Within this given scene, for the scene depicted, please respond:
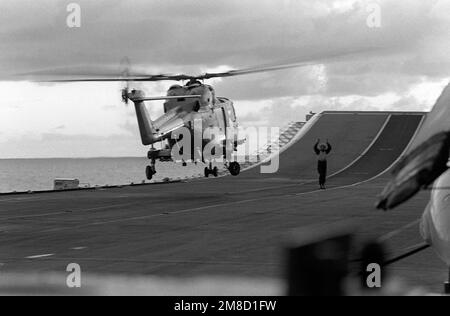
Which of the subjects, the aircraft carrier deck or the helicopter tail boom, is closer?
the aircraft carrier deck

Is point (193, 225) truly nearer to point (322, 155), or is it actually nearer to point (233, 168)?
point (322, 155)

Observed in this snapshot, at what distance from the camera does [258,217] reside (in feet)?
79.7

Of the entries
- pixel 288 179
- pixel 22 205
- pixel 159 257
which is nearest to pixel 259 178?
pixel 288 179

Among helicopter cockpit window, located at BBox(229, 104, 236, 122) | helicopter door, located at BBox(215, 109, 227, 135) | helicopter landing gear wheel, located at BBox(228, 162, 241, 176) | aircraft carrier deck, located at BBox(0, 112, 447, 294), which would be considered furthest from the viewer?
helicopter landing gear wheel, located at BBox(228, 162, 241, 176)

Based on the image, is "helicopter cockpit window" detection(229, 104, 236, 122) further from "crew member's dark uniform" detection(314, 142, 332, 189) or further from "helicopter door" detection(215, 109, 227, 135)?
"crew member's dark uniform" detection(314, 142, 332, 189)

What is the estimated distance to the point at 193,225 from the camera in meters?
21.8

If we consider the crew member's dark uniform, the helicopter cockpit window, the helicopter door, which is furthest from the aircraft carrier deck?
the helicopter cockpit window

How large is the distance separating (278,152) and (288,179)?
20.6m

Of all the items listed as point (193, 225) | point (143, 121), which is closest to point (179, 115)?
point (143, 121)

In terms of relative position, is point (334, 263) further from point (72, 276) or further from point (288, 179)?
point (288, 179)

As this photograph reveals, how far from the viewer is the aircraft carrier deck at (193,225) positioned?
13.8m

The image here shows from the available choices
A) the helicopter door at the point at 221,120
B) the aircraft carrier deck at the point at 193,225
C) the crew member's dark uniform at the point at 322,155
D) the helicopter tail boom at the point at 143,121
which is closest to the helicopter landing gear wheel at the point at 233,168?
the aircraft carrier deck at the point at 193,225

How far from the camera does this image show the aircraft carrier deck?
543 inches

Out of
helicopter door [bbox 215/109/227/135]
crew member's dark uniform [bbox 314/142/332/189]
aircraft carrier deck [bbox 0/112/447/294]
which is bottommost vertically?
aircraft carrier deck [bbox 0/112/447/294]
